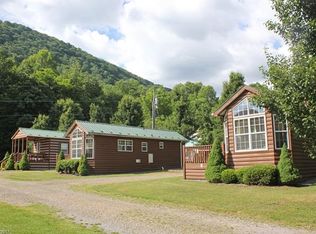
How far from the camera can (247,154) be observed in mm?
20938

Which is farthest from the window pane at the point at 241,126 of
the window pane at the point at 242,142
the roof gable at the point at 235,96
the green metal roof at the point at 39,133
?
the green metal roof at the point at 39,133

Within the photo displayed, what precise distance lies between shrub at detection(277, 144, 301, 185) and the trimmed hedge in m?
17.2

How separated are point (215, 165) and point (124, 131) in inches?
620

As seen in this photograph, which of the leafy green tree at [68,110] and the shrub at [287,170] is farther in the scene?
the leafy green tree at [68,110]

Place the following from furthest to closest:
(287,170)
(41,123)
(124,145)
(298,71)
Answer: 1. (41,123)
2. (124,145)
3. (287,170)
4. (298,71)

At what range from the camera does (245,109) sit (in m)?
21.2

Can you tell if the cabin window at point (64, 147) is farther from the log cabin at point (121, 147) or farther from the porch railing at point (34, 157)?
the log cabin at point (121, 147)

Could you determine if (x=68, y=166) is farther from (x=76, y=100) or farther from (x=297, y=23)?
(x=76, y=100)

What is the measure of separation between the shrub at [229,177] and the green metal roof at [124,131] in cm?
1463

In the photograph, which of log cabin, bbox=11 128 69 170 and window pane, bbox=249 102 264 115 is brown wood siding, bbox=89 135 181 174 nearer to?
log cabin, bbox=11 128 69 170

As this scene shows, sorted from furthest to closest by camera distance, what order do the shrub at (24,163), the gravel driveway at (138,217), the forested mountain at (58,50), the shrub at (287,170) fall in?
the forested mountain at (58,50)
the shrub at (24,163)
the shrub at (287,170)
the gravel driveway at (138,217)

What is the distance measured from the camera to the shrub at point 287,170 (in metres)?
18.2

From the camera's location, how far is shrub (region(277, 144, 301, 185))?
18234mm

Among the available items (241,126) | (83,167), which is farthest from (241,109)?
(83,167)
